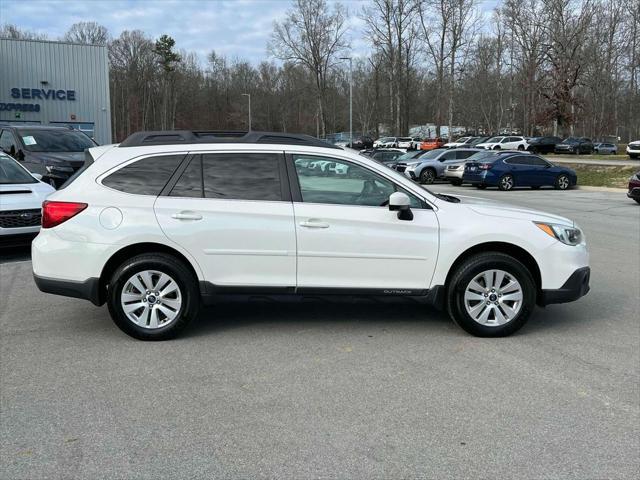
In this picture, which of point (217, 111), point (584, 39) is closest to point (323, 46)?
point (217, 111)

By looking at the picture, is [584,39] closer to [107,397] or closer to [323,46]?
[323,46]

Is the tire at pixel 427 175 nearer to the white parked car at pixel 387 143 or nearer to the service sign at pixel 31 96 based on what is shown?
the service sign at pixel 31 96

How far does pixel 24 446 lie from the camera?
3303 millimetres

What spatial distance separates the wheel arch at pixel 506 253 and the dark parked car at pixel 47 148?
9.45 meters

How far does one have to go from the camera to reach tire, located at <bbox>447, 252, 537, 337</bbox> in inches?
202

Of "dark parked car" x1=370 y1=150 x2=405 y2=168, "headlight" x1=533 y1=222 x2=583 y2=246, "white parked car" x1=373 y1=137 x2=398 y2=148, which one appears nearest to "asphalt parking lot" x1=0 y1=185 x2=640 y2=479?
"headlight" x1=533 y1=222 x2=583 y2=246

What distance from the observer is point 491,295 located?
5.20 metres

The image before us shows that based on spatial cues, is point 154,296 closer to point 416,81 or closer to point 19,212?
point 19,212

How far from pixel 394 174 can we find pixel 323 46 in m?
72.6

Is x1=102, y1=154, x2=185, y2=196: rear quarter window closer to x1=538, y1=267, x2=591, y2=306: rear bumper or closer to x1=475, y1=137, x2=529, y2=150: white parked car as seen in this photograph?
x1=538, y1=267, x2=591, y2=306: rear bumper

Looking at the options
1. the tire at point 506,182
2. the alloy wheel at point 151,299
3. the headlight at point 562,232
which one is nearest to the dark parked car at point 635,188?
the tire at point 506,182

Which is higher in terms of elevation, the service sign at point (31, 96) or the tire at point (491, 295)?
the service sign at point (31, 96)

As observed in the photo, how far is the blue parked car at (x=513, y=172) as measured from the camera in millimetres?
23672

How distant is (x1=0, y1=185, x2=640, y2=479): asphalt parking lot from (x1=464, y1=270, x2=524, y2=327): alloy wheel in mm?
217
